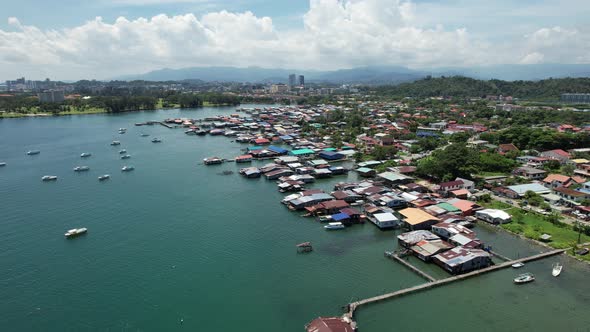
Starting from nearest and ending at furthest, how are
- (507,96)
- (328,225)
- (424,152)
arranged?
(328,225), (424,152), (507,96)

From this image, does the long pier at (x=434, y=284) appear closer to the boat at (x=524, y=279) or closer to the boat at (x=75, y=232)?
the boat at (x=524, y=279)

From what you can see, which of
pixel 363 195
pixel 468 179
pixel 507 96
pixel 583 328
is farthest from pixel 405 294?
pixel 507 96

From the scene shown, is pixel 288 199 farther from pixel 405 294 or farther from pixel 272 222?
pixel 405 294

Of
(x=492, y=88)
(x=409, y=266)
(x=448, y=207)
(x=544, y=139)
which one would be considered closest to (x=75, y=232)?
(x=409, y=266)

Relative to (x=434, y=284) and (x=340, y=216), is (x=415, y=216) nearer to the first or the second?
(x=340, y=216)

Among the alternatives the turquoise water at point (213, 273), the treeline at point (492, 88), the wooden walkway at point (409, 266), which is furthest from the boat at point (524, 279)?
the treeline at point (492, 88)

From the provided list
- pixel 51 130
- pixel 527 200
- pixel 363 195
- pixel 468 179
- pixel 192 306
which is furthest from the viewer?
pixel 51 130
